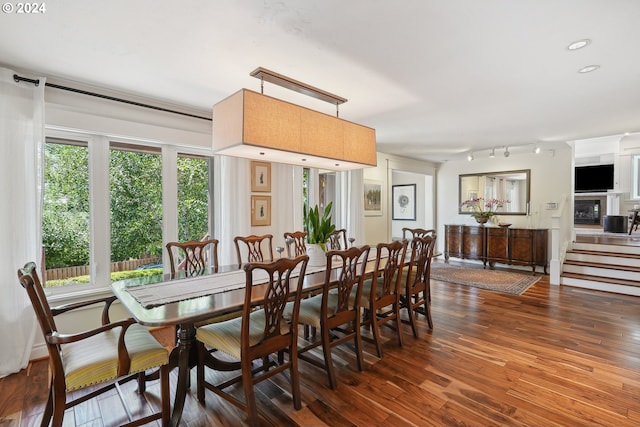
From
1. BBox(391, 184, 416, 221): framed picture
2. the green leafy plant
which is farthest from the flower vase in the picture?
the green leafy plant

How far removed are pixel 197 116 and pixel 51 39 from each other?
5.24ft

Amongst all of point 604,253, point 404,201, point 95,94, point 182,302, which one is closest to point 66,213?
point 95,94

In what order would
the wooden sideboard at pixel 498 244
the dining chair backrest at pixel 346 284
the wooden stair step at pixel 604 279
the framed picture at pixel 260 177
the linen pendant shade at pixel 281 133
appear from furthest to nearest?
the wooden sideboard at pixel 498 244 → the wooden stair step at pixel 604 279 → the framed picture at pixel 260 177 → the dining chair backrest at pixel 346 284 → the linen pendant shade at pixel 281 133

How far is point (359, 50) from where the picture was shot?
7.35 ft

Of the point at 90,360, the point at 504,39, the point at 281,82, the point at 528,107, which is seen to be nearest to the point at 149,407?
the point at 90,360

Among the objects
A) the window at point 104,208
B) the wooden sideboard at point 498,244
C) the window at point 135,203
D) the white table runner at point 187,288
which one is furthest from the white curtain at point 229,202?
the wooden sideboard at point 498,244

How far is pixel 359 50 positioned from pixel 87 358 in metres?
2.59

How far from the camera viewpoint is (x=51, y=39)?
6.85ft

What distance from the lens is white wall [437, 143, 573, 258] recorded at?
19.2 feet

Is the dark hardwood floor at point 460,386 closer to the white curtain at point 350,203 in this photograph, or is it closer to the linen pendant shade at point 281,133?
the linen pendant shade at point 281,133

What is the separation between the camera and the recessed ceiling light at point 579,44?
2088 mm

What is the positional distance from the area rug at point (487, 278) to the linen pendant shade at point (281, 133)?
3.48 metres

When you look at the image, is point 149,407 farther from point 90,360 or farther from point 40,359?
point 40,359

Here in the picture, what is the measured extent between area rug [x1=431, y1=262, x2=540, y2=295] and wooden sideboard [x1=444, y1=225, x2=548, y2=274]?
290 millimetres
